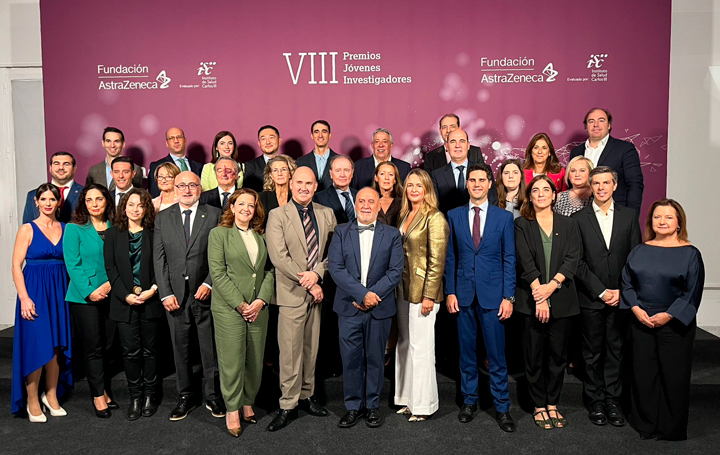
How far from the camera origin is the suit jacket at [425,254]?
3.67m

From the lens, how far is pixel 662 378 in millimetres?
3580

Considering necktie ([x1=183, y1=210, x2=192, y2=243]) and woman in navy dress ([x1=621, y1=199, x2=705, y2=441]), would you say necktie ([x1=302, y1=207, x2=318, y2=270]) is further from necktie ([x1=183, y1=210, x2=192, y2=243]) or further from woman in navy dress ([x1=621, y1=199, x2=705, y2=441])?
woman in navy dress ([x1=621, y1=199, x2=705, y2=441])

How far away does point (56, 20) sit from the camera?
6043 millimetres

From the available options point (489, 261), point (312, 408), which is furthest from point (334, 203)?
point (312, 408)

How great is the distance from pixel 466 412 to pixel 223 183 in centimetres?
251

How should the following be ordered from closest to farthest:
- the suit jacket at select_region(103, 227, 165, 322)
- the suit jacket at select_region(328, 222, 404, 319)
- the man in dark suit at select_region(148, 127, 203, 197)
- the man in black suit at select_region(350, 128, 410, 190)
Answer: the suit jacket at select_region(328, 222, 404, 319)
the suit jacket at select_region(103, 227, 165, 322)
the man in black suit at select_region(350, 128, 410, 190)
the man in dark suit at select_region(148, 127, 203, 197)

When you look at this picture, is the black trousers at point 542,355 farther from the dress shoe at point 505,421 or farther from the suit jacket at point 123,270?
the suit jacket at point 123,270

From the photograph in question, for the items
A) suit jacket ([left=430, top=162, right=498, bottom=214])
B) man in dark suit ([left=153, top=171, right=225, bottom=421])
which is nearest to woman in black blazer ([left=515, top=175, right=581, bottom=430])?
suit jacket ([left=430, top=162, right=498, bottom=214])

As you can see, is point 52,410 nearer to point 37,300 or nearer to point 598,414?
point 37,300

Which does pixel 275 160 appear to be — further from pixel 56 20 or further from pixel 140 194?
pixel 56 20

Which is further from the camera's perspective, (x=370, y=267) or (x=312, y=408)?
(x=312, y=408)

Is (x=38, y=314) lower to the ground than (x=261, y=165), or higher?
lower

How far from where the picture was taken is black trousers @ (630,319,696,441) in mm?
3529

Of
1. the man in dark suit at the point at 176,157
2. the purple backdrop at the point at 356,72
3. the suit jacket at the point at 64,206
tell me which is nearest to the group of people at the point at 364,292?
the suit jacket at the point at 64,206
